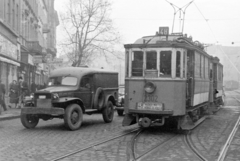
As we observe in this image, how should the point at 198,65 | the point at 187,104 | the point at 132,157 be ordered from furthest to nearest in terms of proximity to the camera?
1. the point at 198,65
2. the point at 187,104
3. the point at 132,157

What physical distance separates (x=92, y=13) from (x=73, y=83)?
62.9ft

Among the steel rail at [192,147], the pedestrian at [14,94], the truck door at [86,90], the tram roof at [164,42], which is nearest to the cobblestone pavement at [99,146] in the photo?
the steel rail at [192,147]

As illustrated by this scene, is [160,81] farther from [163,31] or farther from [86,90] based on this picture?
[86,90]

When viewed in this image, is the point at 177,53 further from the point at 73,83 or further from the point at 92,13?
the point at 92,13

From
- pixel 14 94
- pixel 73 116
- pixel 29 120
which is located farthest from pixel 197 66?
pixel 14 94

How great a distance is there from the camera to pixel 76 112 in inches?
460

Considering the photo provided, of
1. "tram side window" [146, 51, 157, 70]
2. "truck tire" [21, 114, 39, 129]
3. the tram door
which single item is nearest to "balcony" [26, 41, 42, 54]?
"truck tire" [21, 114, 39, 129]

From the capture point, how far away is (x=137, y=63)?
35.6 ft

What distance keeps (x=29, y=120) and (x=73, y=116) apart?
5.08 feet

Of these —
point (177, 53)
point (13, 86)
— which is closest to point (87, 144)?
point (177, 53)

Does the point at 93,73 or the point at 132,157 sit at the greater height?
the point at 93,73

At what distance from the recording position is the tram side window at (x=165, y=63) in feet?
34.3

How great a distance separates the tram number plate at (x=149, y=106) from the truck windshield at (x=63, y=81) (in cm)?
288

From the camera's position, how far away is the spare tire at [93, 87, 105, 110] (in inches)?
504
